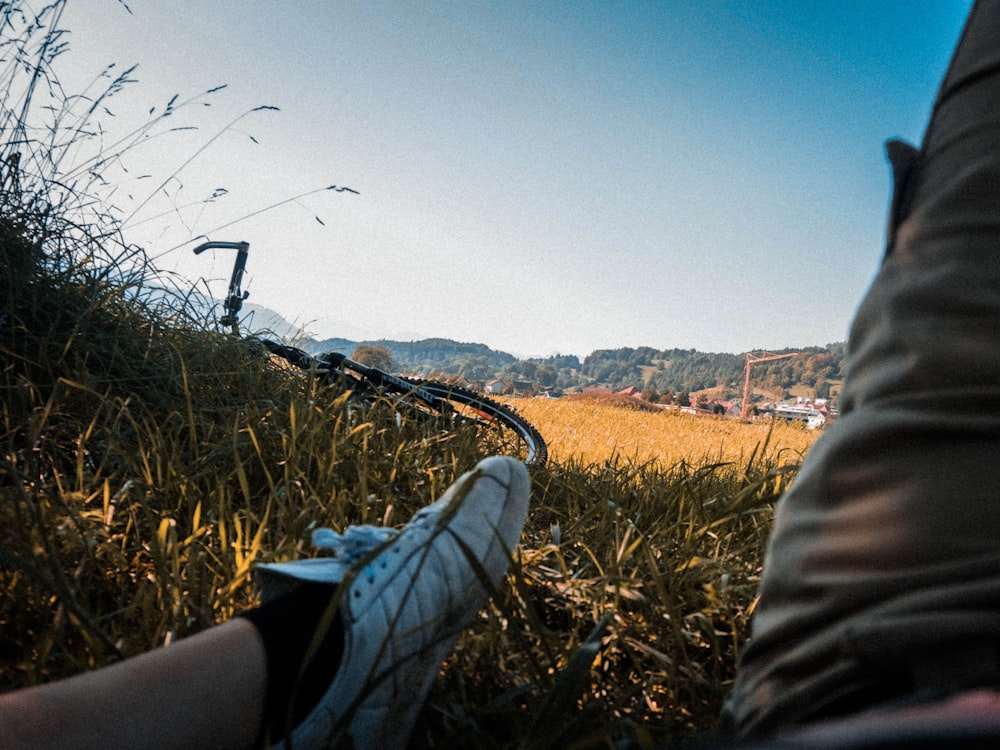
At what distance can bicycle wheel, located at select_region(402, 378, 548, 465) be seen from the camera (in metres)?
2.81

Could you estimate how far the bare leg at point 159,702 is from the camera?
0.61m

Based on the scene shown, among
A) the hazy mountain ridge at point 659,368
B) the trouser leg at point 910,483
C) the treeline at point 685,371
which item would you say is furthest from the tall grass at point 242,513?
the treeline at point 685,371

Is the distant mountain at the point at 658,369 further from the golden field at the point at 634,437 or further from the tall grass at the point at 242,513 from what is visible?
the tall grass at the point at 242,513

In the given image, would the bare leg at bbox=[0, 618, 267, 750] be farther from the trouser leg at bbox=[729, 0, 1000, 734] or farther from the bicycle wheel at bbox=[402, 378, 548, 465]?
the bicycle wheel at bbox=[402, 378, 548, 465]

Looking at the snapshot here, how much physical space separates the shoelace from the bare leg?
0.65ft

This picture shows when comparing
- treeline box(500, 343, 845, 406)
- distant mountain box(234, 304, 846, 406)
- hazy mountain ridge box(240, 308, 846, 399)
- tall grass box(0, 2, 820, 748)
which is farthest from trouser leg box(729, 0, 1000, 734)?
treeline box(500, 343, 845, 406)

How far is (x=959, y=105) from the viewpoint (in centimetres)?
91

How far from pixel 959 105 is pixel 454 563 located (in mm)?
1052

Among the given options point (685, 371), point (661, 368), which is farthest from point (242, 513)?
point (661, 368)

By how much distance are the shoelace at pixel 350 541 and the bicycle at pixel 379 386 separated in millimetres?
1484

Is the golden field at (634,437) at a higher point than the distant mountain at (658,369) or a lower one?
lower

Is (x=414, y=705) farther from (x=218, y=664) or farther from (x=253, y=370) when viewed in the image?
(x=253, y=370)

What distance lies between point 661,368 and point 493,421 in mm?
166655

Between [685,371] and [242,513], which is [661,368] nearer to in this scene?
[685,371]
